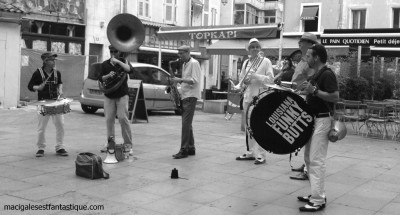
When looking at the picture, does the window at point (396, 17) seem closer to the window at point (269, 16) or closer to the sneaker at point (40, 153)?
the window at point (269, 16)

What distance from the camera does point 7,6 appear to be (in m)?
14.5

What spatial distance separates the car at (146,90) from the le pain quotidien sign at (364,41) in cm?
465

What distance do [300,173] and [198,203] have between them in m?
2.10

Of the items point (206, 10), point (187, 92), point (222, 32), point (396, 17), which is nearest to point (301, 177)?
point (187, 92)

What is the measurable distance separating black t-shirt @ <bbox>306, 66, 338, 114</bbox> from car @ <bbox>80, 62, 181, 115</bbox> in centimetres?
881

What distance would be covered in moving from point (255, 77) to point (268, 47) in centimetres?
748

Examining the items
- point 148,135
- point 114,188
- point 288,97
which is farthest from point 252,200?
point 148,135

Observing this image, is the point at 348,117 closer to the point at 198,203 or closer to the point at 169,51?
the point at 198,203

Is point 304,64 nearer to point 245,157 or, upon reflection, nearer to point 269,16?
point 245,157

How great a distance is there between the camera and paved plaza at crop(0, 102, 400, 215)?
5.23 m

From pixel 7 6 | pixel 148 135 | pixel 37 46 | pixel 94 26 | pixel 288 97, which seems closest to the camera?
pixel 288 97

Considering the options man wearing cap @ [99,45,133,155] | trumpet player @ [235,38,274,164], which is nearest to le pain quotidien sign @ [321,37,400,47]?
trumpet player @ [235,38,274,164]

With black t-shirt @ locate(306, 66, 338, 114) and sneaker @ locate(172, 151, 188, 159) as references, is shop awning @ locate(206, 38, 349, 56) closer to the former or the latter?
sneaker @ locate(172, 151, 188, 159)

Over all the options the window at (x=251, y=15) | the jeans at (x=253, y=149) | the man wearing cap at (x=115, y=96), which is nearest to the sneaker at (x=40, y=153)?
the man wearing cap at (x=115, y=96)
